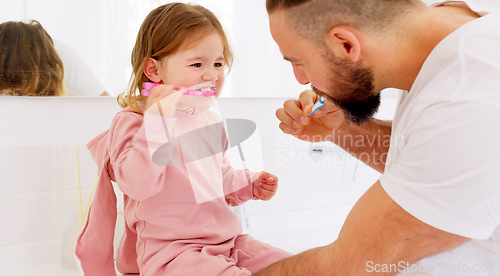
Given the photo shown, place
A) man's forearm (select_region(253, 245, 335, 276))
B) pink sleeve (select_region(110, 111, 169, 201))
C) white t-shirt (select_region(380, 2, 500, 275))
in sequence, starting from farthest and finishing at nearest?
1. pink sleeve (select_region(110, 111, 169, 201))
2. man's forearm (select_region(253, 245, 335, 276))
3. white t-shirt (select_region(380, 2, 500, 275))

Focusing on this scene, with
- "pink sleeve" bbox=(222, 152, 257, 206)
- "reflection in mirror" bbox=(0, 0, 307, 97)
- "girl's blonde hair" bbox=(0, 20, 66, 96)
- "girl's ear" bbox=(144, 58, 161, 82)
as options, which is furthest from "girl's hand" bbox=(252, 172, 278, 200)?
"girl's blonde hair" bbox=(0, 20, 66, 96)

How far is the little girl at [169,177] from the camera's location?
0.76 meters

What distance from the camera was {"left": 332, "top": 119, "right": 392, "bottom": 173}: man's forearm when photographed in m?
0.92

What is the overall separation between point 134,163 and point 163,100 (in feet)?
0.44

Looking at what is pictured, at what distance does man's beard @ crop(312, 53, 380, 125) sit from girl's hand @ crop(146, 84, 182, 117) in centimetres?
26

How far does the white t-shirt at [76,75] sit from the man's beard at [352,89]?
62cm

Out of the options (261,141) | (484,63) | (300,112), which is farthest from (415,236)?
(261,141)

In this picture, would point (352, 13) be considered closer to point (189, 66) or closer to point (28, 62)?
point (189, 66)

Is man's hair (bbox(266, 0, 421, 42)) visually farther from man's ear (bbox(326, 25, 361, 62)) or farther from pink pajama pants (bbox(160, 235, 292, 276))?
pink pajama pants (bbox(160, 235, 292, 276))

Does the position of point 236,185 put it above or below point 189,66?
below

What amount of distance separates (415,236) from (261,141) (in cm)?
79

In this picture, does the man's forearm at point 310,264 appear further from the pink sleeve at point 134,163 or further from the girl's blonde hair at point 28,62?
the girl's blonde hair at point 28,62

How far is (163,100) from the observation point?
801mm

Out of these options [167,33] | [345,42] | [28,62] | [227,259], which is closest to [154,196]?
[227,259]
